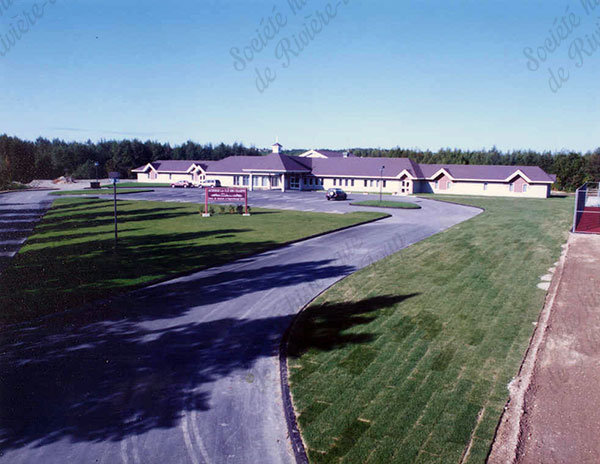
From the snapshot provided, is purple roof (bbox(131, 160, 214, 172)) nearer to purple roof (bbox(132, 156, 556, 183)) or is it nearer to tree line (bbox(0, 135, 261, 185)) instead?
purple roof (bbox(132, 156, 556, 183))

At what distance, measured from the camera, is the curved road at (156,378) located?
679 centimetres

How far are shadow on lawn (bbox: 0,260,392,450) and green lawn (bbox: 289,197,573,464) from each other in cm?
42

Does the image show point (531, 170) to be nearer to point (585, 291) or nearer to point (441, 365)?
point (585, 291)

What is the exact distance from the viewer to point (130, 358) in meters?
9.65

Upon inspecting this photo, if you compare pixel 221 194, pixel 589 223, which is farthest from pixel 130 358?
pixel 589 223

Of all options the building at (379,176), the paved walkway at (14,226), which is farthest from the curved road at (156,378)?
the building at (379,176)

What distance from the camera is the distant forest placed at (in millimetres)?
80688

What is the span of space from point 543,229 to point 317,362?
974 inches

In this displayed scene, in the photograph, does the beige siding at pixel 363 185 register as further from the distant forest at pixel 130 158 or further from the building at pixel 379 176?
the distant forest at pixel 130 158

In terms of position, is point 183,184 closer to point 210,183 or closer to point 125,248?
point 210,183

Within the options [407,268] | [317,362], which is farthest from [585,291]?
[317,362]

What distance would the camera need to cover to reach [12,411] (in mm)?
7605

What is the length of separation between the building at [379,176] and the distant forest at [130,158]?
868 inches

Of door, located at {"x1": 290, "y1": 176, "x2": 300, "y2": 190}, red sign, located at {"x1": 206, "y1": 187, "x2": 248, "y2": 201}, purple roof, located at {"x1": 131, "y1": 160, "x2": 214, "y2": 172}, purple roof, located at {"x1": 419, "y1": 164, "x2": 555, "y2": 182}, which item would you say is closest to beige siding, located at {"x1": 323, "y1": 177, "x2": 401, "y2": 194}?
door, located at {"x1": 290, "y1": 176, "x2": 300, "y2": 190}
